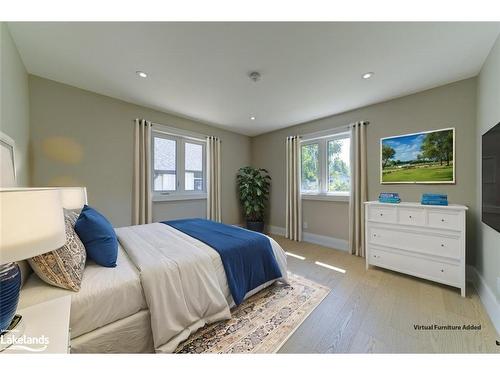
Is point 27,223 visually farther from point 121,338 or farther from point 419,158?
point 419,158

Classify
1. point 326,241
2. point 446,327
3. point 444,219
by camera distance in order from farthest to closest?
point 326,241 < point 444,219 < point 446,327

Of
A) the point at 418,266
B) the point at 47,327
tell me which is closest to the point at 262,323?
the point at 47,327

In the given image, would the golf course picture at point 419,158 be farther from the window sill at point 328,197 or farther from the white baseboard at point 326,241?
the white baseboard at point 326,241

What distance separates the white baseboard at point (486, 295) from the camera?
5.23 ft

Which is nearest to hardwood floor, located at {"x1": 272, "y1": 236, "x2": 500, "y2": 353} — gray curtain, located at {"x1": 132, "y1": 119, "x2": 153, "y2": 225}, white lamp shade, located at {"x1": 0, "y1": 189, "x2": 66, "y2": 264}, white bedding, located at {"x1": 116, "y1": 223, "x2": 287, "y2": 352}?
white bedding, located at {"x1": 116, "y1": 223, "x2": 287, "y2": 352}

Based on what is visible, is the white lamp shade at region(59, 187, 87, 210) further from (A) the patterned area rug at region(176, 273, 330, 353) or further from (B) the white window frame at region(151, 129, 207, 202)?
(A) the patterned area rug at region(176, 273, 330, 353)

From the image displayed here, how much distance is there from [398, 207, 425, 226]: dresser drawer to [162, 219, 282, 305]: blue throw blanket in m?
1.70

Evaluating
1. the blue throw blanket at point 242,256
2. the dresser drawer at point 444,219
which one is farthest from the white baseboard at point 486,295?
the blue throw blanket at point 242,256

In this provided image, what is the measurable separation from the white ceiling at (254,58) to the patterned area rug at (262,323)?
240 cm

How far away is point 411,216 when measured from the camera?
92.4 inches

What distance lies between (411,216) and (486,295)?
35.1 inches

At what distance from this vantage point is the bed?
109cm

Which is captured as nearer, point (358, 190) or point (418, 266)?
point (418, 266)
